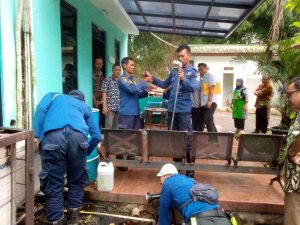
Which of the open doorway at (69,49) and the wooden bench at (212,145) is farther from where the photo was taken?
the open doorway at (69,49)

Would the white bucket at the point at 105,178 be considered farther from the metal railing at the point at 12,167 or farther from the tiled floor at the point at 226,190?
the metal railing at the point at 12,167

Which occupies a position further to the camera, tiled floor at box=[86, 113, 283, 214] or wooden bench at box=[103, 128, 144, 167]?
wooden bench at box=[103, 128, 144, 167]

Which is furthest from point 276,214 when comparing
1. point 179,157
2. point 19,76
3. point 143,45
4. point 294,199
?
point 143,45

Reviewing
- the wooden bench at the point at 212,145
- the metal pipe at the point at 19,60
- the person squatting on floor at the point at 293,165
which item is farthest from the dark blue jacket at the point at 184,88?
the metal pipe at the point at 19,60

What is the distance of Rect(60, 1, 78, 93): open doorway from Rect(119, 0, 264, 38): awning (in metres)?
1.80

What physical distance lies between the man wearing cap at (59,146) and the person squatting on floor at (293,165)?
2032mm

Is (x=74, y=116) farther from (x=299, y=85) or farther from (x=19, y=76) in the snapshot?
(x=299, y=85)


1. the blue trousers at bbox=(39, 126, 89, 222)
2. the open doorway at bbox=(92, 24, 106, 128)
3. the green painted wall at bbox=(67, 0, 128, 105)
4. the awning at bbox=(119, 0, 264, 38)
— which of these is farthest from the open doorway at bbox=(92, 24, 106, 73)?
the blue trousers at bbox=(39, 126, 89, 222)

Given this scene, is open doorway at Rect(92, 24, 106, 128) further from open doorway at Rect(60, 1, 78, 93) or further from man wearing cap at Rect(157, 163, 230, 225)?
man wearing cap at Rect(157, 163, 230, 225)

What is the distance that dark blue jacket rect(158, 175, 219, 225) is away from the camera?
2818 mm

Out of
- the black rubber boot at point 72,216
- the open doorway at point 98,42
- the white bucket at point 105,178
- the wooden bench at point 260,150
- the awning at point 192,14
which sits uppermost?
the awning at point 192,14

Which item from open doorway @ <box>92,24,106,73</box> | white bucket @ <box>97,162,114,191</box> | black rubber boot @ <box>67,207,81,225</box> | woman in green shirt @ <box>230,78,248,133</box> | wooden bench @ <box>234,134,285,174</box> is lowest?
black rubber boot @ <box>67,207,81,225</box>

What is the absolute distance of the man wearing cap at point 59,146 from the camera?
3.29 m

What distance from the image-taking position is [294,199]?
315 cm
